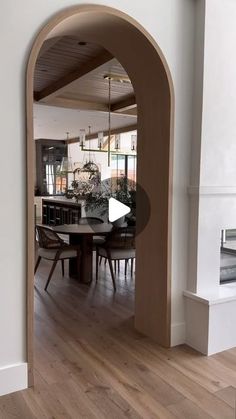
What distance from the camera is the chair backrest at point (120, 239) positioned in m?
4.71

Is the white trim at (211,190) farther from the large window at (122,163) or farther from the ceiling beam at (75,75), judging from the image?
the large window at (122,163)

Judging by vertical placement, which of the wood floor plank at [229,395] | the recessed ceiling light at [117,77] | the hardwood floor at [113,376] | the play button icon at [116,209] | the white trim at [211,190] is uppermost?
the recessed ceiling light at [117,77]

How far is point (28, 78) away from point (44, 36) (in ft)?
0.98

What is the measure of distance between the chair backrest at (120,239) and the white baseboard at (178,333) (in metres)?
1.79

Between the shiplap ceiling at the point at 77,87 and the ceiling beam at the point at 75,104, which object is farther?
the ceiling beam at the point at 75,104

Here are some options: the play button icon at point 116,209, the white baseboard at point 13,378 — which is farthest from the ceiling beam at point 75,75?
the white baseboard at point 13,378

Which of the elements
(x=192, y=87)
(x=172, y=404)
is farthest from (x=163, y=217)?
(x=172, y=404)

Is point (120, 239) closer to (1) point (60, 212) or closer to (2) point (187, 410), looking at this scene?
(2) point (187, 410)

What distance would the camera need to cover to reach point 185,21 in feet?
9.49

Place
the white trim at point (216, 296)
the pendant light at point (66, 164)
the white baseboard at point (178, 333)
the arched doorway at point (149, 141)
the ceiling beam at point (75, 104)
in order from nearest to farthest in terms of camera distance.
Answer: the arched doorway at point (149, 141)
the white trim at point (216, 296)
the white baseboard at point (178, 333)
the ceiling beam at point (75, 104)
the pendant light at point (66, 164)

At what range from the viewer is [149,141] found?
312cm

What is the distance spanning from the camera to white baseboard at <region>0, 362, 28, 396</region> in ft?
7.72

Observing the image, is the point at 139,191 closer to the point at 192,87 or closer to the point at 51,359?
the point at 192,87

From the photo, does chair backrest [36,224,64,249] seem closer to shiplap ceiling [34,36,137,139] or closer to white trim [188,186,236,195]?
shiplap ceiling [34,36,137,139]
